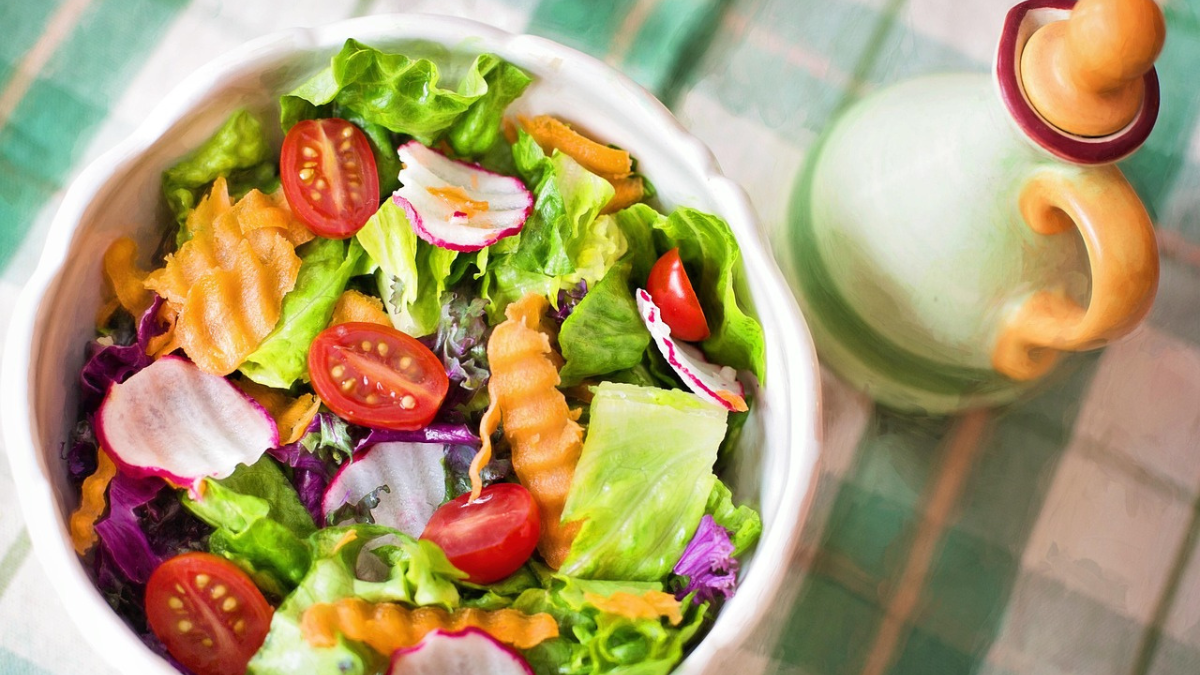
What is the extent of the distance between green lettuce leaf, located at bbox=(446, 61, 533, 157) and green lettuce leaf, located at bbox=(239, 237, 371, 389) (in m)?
0.14

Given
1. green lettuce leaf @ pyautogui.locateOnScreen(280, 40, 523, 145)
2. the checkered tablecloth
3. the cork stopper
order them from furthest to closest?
the checkered tablecloth → green lettuce leaf @ pyautogui.locateOnScreen(280, 40, 523, 145) → the cork stopper

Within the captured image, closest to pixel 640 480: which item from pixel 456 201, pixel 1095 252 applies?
pixel 456 201

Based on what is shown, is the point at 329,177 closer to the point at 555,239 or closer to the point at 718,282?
the point at 555,239

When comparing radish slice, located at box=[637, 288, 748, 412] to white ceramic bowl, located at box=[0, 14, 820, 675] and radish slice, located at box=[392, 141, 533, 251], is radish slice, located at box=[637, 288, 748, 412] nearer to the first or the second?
white ceramic bowl, located at box=[0, 14, 820, 675]

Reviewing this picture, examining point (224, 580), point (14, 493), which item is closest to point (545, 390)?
point (224, 580)

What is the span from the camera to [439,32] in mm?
857

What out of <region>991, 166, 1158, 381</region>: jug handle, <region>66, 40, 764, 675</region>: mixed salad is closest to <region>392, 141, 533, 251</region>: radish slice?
<region>66, 40, 764, 675</region>: mixed salad

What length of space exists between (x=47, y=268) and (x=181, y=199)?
13 cm

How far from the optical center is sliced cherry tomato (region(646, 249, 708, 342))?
885 mm

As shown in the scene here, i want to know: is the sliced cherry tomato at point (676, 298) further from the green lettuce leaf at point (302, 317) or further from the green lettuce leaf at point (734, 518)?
the green lettuce leaf at point (302, 317)

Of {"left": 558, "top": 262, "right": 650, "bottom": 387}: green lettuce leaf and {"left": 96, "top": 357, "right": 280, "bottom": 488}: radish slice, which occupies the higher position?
{"left": 558, "top": 262, "right": 650, "bottom": 387}: green lettuce leaf

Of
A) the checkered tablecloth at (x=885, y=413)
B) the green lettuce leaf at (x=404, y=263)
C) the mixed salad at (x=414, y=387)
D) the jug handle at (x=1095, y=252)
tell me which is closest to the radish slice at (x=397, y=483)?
the mixed salad at (x=414, y=387)

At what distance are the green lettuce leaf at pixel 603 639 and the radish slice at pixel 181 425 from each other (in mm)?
298

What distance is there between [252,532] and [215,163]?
333 millimetres
